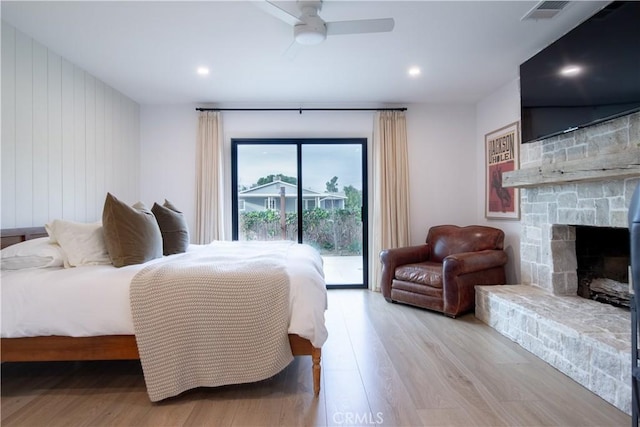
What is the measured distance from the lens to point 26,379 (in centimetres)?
216

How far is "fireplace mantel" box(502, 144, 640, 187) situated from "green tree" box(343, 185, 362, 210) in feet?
6.86

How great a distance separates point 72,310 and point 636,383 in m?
2.83

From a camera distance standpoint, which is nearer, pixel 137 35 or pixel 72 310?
pixel 72 310

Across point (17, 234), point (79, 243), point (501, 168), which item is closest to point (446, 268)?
point (501, 168)

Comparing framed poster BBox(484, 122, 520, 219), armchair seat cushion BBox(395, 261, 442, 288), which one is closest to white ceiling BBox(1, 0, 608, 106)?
framed poster BBox(484, 122, 520, 219)

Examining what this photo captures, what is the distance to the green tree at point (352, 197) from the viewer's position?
15.3 feet

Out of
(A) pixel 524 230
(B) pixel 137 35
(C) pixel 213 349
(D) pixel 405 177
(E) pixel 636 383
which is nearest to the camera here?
(E) pixel 636 383

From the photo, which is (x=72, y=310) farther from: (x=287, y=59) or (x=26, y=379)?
(x=287, y=59)

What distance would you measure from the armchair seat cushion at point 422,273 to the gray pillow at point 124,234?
2.62 meters

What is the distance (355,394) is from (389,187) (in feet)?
9.74

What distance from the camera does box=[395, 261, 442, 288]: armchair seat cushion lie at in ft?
11.3

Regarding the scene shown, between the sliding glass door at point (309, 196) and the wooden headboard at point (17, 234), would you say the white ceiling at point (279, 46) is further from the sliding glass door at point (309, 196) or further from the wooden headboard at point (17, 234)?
the wooden headboard at point (17, 234)

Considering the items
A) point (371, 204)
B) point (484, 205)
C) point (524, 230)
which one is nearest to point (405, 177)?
point (371, 204)

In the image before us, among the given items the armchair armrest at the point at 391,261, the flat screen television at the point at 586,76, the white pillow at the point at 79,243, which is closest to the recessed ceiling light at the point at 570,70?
the flat screen television at the point at 586,76
